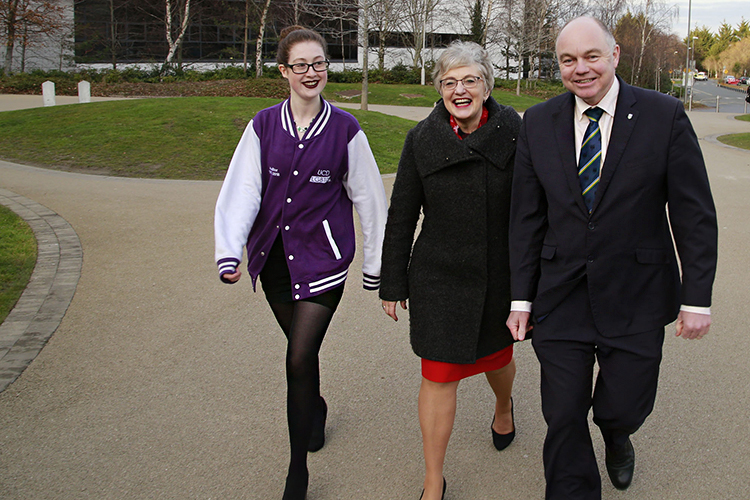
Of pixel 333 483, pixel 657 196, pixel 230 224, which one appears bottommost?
pixel 333 483

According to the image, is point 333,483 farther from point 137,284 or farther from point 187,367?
point 137,284

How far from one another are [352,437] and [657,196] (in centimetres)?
194

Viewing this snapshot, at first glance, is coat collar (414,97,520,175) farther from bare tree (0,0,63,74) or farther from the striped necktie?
bare tree (0,0,63,74)

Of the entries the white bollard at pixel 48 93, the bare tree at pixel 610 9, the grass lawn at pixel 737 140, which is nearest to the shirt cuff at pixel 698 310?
the grass lawn at pixel 737 140

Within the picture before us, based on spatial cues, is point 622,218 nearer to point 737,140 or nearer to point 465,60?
point 465,60

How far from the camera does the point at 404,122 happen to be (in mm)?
19812

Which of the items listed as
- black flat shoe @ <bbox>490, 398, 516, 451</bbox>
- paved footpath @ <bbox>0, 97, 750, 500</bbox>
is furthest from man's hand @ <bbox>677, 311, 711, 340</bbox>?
black flat shoe @ <bbox>490, 398, 516, 451</bbox>

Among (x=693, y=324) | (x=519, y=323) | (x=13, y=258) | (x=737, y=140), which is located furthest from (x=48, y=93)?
(x=693, y=324)

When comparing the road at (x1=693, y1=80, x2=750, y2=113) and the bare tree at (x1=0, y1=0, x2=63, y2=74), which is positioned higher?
the bare tree at (x1=0, y1=0, x2=63, y2=74)

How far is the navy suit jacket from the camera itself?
8.61 ft

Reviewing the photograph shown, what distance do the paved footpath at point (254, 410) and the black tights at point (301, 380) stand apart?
176 mm

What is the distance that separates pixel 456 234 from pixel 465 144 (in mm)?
379

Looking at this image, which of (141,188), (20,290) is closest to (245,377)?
(20,290)

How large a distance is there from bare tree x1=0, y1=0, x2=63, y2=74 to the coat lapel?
36.8 meters
